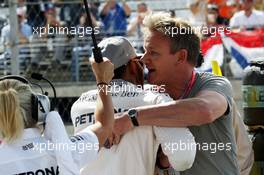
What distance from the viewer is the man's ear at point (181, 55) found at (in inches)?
129

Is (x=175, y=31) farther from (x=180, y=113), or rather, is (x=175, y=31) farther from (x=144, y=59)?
(x=180, y=113)

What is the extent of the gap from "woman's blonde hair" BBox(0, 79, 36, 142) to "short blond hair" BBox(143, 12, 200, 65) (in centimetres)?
67

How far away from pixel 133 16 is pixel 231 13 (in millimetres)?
1745

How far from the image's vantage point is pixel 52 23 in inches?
356

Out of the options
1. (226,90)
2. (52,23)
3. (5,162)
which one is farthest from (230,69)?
(5,162)

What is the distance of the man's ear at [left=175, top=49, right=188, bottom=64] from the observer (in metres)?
3.29

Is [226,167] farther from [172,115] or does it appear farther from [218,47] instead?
[218,47]

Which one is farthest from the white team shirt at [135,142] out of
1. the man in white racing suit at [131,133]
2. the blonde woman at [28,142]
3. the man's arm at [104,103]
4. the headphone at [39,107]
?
the headphone at [39,107]

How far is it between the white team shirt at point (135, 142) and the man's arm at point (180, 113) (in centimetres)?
4

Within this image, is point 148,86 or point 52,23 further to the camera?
point 52,23

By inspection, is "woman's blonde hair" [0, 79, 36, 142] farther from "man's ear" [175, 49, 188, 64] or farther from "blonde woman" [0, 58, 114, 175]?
"man's ear" [175, 49, 188, 64]
